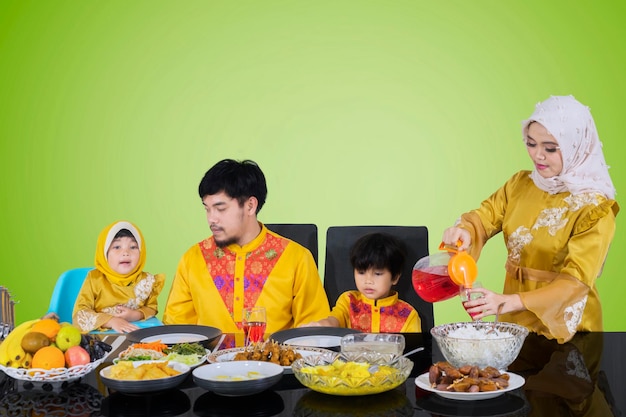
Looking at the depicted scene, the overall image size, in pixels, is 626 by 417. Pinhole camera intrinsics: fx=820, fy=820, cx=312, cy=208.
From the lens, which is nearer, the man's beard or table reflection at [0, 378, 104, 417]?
table reflection at [0, 378, 104, 417]

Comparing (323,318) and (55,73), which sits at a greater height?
(55,73)

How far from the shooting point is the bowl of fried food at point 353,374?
176cm

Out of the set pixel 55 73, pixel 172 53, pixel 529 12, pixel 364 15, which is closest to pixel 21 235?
pixel 55 73

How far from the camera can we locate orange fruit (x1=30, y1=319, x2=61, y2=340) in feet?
6.47

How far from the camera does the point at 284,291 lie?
319 centimetres

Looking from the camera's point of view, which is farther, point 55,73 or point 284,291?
point 55,73

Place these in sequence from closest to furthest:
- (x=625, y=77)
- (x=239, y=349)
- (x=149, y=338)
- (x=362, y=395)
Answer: (x=362, y=395) < (x=239, y=349) < (x=149, y=338) < (x=625, y=77)

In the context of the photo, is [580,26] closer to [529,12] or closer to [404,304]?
[529,12]

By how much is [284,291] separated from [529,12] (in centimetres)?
290

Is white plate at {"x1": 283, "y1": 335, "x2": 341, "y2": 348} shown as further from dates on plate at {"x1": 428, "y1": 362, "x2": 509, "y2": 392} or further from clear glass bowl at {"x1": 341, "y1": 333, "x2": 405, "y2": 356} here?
dates on plate at {"x1": 428, "y1": 362, "x2": 509, "y2": 392}

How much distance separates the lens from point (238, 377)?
1909 mm

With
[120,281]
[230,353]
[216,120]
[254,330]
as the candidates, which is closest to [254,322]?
[254,330]

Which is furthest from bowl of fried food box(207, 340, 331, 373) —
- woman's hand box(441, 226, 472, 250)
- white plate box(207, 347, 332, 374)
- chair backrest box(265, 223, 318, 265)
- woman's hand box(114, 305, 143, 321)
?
woman's hand box(114, 305, 143, 321)

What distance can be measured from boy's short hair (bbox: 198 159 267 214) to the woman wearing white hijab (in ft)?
2.81
